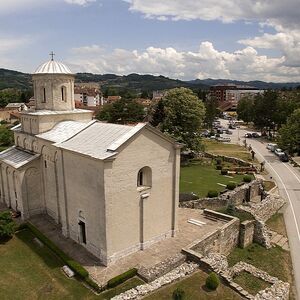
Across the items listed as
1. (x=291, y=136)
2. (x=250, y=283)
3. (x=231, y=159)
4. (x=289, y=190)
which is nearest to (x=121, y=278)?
(x=250, y=283)

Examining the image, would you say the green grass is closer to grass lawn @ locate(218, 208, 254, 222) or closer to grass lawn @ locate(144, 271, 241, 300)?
grass lawn @ locate(144, 271, 241, 300)

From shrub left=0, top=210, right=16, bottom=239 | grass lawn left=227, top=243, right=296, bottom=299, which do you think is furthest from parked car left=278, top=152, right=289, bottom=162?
shrub left=0, top=210, right=16, bottom=239

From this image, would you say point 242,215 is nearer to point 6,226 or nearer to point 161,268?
point 161,268

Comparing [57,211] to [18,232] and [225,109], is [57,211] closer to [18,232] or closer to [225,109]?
[18,232]

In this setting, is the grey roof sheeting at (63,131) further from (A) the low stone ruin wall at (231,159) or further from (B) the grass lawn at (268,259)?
(A) the low stone ruin wall at (231,159)

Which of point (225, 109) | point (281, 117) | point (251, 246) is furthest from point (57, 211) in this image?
point (225, 109)

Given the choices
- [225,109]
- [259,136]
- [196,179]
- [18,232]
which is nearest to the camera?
[18,232]
